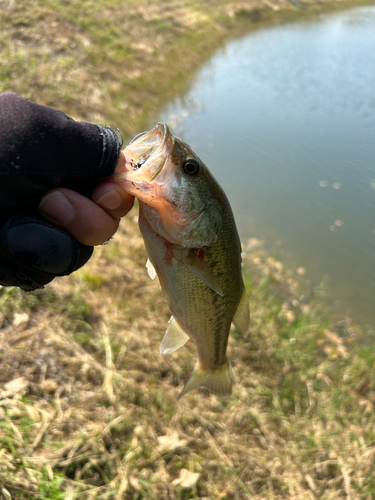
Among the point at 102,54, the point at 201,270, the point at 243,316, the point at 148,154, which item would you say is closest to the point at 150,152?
the point at 148,154

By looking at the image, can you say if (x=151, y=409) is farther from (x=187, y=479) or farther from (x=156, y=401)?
(x=187, y=479)

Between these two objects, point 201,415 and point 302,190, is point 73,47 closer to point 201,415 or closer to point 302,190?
point 302,190

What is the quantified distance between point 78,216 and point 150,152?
471 millimetres

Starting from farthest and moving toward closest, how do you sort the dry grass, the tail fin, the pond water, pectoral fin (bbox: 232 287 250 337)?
the pond water → the dry grass → the tail fin → pectoral fin (bbox: 232 287 250 337)

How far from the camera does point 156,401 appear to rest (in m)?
3.19

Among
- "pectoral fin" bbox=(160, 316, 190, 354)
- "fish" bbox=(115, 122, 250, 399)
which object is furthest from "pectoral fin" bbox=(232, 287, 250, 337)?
"pectoral fin" bbox=(160, 316, 190, 354)

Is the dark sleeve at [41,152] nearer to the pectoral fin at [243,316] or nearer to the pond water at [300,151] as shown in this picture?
the pectoral fin at [243,316]

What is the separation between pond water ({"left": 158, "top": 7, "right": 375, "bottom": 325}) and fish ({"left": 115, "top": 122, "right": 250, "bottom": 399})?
4.19 m

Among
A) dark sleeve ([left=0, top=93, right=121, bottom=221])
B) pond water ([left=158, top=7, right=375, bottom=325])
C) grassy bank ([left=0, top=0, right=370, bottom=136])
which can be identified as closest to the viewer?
dark sleeve ([left=0, top=93, right=121, bottom=221])

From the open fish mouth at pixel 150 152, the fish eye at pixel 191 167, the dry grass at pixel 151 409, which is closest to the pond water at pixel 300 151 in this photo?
the dry grass at pixel 151 409

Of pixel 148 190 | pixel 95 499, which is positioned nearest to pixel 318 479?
pixel 95 499

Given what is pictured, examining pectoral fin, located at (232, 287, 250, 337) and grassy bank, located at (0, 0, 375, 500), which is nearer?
pectoral fin, located at (232, 287, 250, 337)

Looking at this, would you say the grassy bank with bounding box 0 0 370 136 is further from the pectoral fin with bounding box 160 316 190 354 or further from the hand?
the pectoral fin with bounding box 160 316 190 354

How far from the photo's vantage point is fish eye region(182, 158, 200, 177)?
1.67 metres
